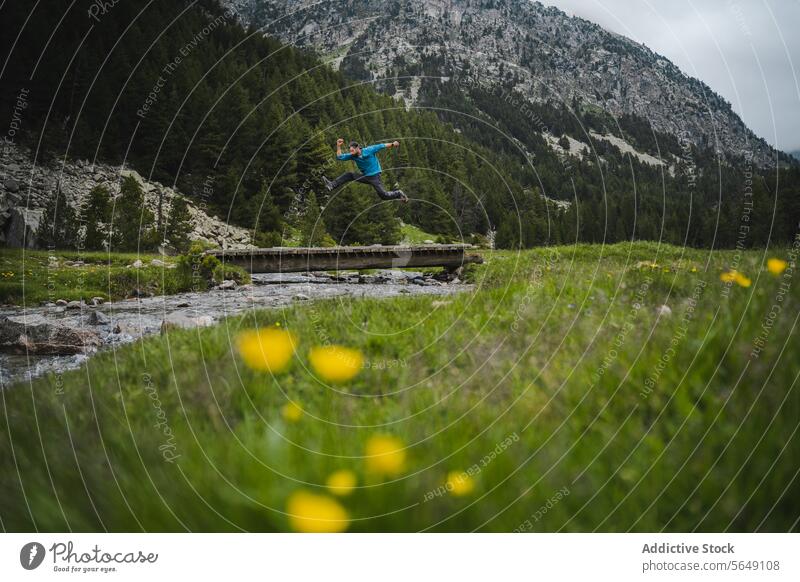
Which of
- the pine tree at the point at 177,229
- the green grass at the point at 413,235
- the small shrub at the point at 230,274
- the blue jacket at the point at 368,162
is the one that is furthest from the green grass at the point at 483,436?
the green grass at the point at 413,235

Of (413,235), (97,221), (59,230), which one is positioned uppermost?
(413,235)

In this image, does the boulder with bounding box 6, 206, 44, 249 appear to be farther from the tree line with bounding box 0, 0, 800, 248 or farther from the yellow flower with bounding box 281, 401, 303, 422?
the yellow flower with bounding box 281, 401, 303, 422

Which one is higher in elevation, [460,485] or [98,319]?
[460,485]

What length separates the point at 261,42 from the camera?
3169 inches

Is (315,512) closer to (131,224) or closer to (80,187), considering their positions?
(131,224)

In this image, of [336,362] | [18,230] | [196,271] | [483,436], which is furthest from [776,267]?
[18,230]

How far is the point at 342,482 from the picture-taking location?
4.97 ft

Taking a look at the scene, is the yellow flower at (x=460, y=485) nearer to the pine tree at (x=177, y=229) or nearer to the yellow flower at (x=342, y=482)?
the yellow flower at (x=342, y=482)

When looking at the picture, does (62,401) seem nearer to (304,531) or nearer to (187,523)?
(187,523)

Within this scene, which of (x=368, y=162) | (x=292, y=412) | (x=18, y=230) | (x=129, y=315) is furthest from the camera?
(x=18, y=230)

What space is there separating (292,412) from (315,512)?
2.67ft

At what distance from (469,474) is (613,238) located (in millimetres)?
104691

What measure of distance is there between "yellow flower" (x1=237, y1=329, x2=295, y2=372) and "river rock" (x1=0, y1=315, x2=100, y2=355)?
5.40 m

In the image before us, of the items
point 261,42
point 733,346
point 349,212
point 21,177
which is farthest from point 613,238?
point 733,346
